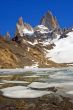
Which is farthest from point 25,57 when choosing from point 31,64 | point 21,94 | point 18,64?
point 21,94

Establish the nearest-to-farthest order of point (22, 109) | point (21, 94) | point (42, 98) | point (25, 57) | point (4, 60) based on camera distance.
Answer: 1. point (22, 109)
2. point (42, 98)
3. point (21, 94)
4. point (4, 60)
5. point (25, 57)

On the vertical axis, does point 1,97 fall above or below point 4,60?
below

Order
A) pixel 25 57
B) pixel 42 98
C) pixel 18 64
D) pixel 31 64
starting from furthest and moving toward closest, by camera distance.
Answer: pixel 25 57
pixel 31 64
pixel 18 64
pixel 42 98

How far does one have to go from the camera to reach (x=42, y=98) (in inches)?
1067

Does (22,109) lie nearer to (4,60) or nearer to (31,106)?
(31,106)

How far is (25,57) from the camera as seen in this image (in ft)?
620

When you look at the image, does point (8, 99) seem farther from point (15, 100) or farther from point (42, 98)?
point (42, 98)

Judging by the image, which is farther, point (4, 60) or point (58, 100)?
point (4, 60)

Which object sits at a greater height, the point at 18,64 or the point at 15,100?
the point at 18,64

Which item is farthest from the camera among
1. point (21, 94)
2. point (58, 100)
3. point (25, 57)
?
point (25, 57)

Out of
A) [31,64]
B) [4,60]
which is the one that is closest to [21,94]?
[4,60]

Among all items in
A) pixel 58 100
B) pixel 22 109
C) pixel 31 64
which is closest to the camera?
pixel 22 109

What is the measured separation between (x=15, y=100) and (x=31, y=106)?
3.12m

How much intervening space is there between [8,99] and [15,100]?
92 centimetres
